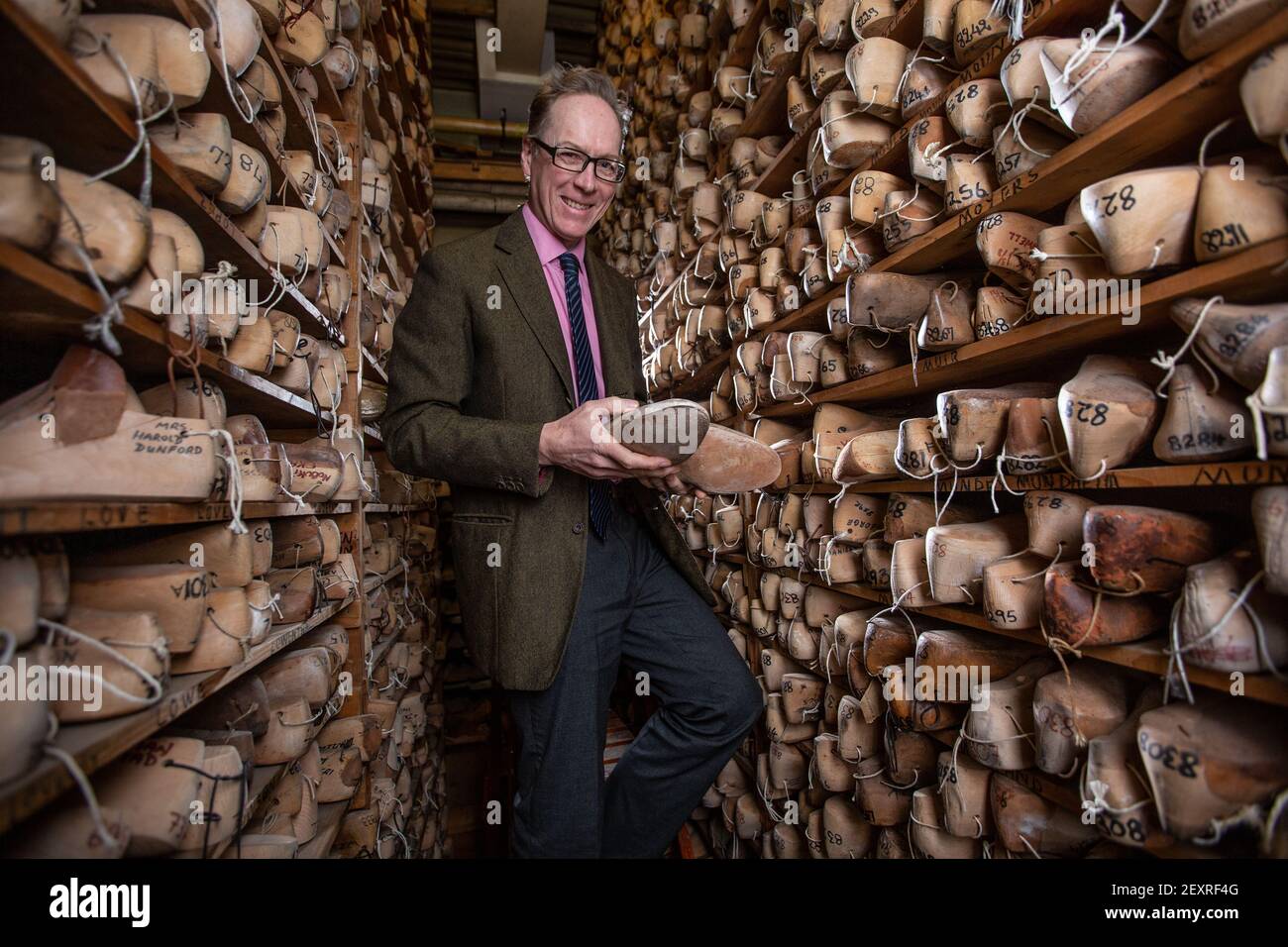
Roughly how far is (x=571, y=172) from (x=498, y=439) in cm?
68

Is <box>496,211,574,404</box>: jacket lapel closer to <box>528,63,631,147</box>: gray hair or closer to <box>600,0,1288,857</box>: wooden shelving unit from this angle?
<box>528,63,631,147</box>: gray hair

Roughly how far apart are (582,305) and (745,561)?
0.97 meters

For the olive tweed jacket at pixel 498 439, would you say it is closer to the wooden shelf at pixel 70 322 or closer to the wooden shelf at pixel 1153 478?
the wooden shelf at pixel 70 322

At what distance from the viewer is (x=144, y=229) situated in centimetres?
86

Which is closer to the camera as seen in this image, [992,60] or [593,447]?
[992,60]

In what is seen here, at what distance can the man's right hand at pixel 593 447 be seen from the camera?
1286 mm

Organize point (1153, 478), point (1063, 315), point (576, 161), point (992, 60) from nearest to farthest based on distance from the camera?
point (1153, 478) → point (1063, 315) → point (992, 60) → point (576, 161)

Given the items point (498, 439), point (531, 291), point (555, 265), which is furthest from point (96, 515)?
point (555, 265)

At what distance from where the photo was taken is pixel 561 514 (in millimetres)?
1499

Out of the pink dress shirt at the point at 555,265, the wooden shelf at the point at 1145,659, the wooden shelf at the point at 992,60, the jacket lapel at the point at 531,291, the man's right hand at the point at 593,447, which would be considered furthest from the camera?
the pink dress shirt at the point at 555,265

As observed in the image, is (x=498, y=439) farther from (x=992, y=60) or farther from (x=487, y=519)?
(x=992, y=60)

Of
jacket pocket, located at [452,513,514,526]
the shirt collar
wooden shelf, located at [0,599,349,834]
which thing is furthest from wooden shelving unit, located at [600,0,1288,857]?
wooden shelf, located at [0,599,349,834]

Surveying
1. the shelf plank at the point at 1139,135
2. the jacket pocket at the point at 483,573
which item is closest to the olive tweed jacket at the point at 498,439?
the jacket pocket at the point at 483,573
